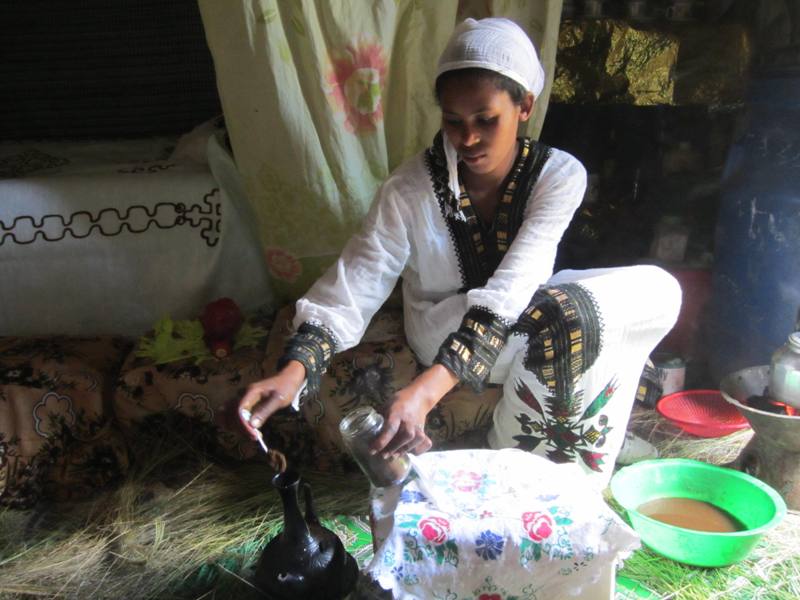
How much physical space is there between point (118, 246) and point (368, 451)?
1102 millimetres

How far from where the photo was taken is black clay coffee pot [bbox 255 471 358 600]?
1084 millimetres

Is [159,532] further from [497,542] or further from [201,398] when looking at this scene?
[497,542]

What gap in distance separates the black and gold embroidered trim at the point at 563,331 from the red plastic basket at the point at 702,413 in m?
0.62

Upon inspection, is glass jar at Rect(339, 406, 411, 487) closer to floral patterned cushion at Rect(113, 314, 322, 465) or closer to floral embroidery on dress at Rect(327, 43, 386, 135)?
floral patterned cushion at Rect(113, 314, 322, 465)

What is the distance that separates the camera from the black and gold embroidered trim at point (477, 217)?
1339 mm

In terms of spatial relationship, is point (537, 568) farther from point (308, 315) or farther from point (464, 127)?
point (464, 127)

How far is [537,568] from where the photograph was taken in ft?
3.25

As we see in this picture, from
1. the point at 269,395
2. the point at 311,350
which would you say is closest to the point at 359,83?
the point at 311,350

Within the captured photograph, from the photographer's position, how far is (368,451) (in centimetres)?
100

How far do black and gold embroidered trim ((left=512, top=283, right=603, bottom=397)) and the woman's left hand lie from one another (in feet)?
0.86

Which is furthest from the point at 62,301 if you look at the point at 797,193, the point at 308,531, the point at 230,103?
the point at 797,193

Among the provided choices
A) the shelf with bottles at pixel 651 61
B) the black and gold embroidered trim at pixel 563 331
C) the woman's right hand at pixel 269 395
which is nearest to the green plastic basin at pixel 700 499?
the black and gold embroidered trim at pixel 563 331

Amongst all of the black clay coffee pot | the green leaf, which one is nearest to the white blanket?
the black clay coffee pot

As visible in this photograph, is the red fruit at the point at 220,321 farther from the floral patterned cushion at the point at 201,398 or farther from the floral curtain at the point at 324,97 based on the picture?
the floral curtain at the point at 324,97
